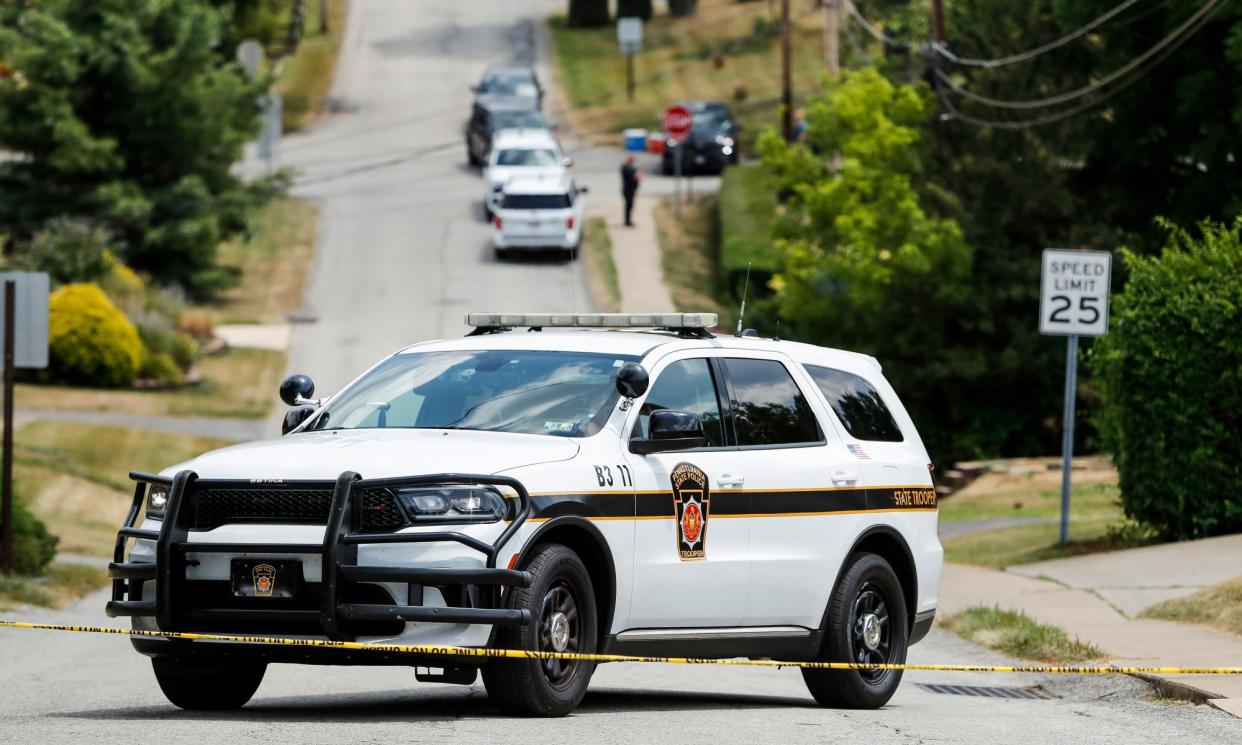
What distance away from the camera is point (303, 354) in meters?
43.0

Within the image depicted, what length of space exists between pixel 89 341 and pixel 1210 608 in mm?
27961

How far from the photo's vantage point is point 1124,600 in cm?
1733

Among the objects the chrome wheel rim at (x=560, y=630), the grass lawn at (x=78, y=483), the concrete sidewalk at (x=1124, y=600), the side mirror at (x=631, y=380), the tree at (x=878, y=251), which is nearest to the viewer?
the chrome wheel rim at (x=560, y=630)

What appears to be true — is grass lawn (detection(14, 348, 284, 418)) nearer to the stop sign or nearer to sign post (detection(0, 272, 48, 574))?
the stop sign

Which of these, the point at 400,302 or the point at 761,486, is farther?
the point at 400,302

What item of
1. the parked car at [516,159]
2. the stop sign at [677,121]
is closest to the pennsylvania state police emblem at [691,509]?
the parked car at [516,159]

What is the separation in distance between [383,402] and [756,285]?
38.5m

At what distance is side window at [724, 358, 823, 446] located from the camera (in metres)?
10.8

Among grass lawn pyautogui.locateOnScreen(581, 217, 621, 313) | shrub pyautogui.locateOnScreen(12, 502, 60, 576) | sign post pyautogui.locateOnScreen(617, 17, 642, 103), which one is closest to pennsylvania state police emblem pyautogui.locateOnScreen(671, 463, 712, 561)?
shrub pyautogui.locateOnScreen(12, 502, 60, 576)

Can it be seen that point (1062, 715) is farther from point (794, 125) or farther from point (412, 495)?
point (794, 125)

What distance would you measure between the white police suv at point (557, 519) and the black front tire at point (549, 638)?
1cm

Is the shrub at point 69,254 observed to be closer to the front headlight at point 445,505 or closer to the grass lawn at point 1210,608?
the grass lawn at point 1210,608

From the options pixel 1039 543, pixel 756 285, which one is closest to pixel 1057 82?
pixel 756 285

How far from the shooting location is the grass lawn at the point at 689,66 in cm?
7150
